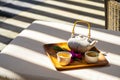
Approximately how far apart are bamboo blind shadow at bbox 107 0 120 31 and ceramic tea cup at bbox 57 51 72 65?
39.1 inches

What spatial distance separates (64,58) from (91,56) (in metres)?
0.18

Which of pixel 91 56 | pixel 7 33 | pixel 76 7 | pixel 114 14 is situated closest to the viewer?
pixel 91 56

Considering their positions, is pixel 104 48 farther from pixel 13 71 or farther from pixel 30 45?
pixel 13 71

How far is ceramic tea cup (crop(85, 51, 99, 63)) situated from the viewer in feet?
5.52

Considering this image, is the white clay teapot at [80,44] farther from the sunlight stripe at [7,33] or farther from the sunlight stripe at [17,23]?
the sunlight stripe at [17,23]

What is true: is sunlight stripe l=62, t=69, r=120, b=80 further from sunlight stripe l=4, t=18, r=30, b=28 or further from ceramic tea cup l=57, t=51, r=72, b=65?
sunlight stripe l=4, t=18, r=30, b=28

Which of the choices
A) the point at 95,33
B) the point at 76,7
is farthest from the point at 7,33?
the point at 95,33

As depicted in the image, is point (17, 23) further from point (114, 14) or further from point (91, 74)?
point (91, 74)

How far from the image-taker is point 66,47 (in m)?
1.89

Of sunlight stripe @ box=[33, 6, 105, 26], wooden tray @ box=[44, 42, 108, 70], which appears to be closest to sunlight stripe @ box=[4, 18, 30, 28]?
sunlight stripe @ box=[33, 6, 105, 26]

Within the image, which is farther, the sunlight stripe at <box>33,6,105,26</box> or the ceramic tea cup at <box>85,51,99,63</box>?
the sunlight stripe at <box>33,6,105,26</box>

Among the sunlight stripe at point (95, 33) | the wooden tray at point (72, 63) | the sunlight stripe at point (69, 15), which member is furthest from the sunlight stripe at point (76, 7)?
the wooden tray at point (72, 63)

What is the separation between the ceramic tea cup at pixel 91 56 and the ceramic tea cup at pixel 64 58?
0.11 meters

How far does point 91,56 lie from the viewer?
171 centimetres
